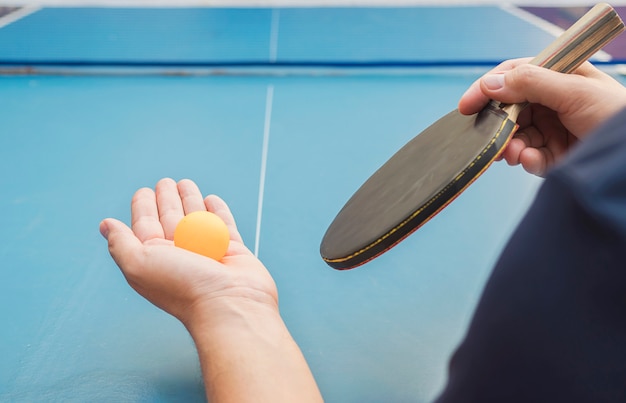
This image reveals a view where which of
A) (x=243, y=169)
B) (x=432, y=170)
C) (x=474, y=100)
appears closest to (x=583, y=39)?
(x=474, y=100)

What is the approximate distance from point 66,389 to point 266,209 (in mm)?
898

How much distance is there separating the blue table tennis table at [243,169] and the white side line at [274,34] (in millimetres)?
29

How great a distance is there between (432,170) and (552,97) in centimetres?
32

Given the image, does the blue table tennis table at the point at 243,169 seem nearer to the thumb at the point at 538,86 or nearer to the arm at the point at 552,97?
the arm at the point at 552,97

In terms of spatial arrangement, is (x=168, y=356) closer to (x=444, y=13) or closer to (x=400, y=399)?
(x=400, y=399)

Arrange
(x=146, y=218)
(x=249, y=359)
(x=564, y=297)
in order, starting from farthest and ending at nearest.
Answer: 1. (x=146, y=218)
2. (x=249, y=359)
3. (x=564, y=297)

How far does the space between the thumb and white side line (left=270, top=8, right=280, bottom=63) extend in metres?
2.21

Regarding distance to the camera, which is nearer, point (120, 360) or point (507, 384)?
point (507, 384)

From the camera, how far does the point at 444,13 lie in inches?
166

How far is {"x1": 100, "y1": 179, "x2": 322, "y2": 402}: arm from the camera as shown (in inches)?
35.9

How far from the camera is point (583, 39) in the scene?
4.31ft

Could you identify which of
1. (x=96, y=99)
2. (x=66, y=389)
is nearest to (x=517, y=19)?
(x=96, y=99)

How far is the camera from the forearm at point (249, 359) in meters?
0.89

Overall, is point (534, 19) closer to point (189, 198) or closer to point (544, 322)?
point (189, 198)
